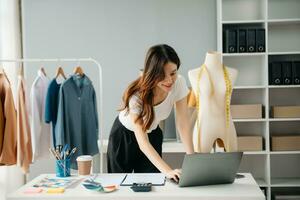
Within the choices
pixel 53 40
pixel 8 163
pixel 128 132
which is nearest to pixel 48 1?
pixel 53 40

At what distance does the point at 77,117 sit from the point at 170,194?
5.08ft

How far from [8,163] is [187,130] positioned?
1.33m

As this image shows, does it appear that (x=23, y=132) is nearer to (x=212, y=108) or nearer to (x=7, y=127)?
(x=7, y=127)

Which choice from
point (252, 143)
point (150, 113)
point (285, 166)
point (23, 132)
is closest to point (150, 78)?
point (150, 113)

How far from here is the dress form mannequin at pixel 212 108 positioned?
2.90m

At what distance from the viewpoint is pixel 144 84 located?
2.13 m

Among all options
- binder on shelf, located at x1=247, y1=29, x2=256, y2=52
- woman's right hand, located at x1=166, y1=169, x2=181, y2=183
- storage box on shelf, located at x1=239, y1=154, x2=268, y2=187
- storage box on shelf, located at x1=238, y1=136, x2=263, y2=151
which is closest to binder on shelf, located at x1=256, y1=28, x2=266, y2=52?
binder on shelf, located at x1=247, y1=29, x2=256, y2=52

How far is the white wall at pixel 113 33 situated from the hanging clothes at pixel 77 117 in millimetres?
901

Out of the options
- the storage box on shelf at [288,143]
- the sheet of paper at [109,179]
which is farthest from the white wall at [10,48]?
the storage box on shelf at [288,143]

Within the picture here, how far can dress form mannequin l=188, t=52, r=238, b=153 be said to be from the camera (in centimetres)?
290

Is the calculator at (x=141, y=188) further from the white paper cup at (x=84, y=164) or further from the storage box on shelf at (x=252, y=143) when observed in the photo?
the storage box on shelf at (x=252, y=143)

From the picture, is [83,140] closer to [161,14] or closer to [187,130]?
[187,130]

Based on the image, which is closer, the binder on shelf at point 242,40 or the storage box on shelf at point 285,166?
the binder on shelf at point 242,40

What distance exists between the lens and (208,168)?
1847mm
